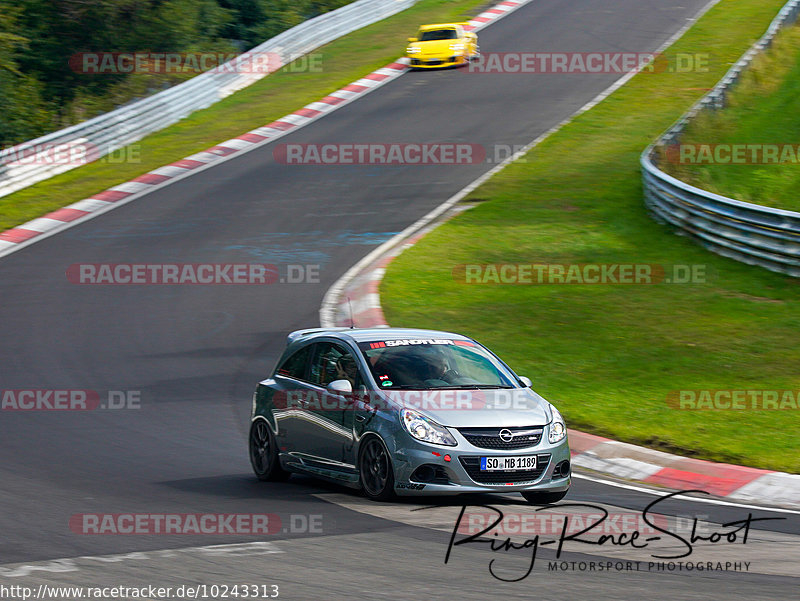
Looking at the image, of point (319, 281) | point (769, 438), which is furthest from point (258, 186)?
point (769, 438)

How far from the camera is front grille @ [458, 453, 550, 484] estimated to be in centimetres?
912

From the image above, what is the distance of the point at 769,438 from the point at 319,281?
962 cm

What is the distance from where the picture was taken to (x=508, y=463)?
9.20 metres

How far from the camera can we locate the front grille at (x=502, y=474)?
29.9 feet

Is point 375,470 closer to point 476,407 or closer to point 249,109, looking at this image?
point 476,407

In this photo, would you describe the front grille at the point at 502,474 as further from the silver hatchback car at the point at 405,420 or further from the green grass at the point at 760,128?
the green grass at the point at 760,128

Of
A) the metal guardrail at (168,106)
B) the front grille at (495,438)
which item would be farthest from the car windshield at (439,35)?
the front grille at (495,438)

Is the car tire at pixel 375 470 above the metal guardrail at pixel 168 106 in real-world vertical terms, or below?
below

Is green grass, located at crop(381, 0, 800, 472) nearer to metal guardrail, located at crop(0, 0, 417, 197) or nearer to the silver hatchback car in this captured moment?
the silver hatchback car

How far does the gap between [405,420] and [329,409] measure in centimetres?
111

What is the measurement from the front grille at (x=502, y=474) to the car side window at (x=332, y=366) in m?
1.35

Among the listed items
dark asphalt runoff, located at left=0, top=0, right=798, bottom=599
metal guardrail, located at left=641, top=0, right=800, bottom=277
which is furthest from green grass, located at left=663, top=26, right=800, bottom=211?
dark asphalt runoff, located at left=0, top=0, right=798, bottom=599

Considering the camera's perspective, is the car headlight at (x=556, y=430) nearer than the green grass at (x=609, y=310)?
Yes

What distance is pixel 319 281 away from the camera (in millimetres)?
19844
